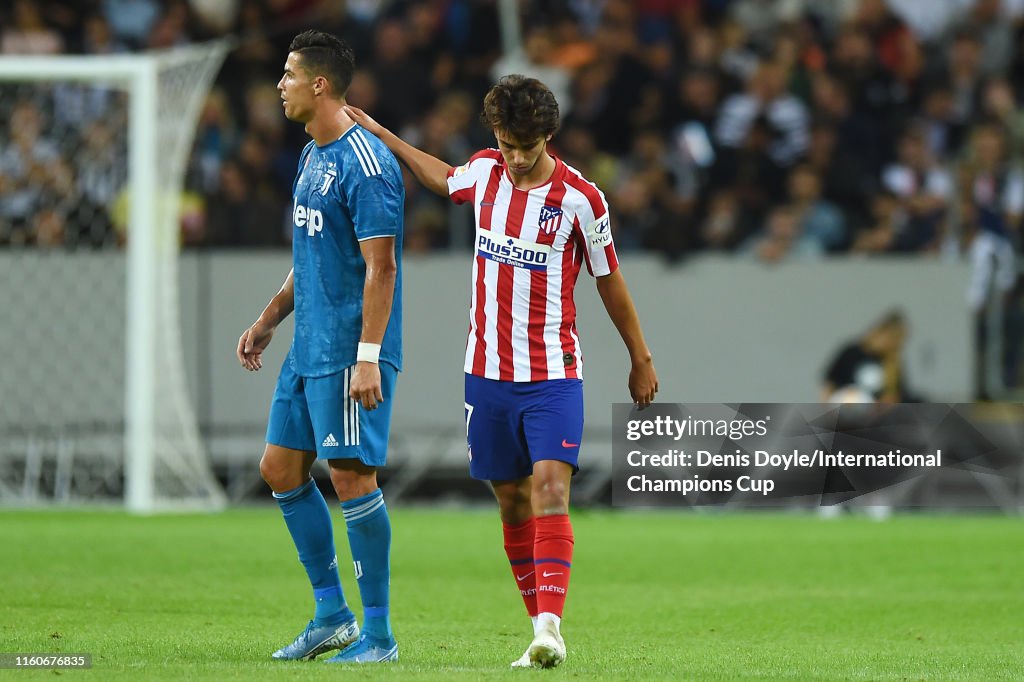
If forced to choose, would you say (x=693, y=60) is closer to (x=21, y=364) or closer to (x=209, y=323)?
(x=209, y=323)

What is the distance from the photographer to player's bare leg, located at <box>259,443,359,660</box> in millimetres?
6904

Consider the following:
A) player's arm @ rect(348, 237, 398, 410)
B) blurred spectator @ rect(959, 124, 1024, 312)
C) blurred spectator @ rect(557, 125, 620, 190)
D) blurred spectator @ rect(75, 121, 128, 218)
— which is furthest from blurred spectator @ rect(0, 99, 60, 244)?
player's arm @ rect(348, 237, 398, 410)

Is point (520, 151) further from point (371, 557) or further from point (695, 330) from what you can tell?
point (695, 330)

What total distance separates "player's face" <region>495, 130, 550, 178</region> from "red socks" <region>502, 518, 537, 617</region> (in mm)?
1460

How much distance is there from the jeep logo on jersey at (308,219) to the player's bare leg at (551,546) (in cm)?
127

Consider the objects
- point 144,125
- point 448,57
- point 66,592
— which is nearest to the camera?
point 66,592

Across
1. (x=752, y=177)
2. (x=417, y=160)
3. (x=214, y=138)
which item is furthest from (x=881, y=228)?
(x=417, y=160)

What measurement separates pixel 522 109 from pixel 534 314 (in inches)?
32.2

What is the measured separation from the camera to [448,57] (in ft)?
63.0

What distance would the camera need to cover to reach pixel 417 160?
23.2 ft

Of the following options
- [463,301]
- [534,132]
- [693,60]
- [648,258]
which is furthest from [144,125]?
[534,132]

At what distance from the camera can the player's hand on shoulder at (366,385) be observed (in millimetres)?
6578

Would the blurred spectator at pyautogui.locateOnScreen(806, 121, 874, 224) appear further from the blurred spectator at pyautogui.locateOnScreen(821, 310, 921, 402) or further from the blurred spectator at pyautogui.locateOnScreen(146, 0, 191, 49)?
the blurred spectator at pyautogui.locateOnScreen(146, 0, 191, 49)

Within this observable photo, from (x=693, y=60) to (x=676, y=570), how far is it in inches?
352
